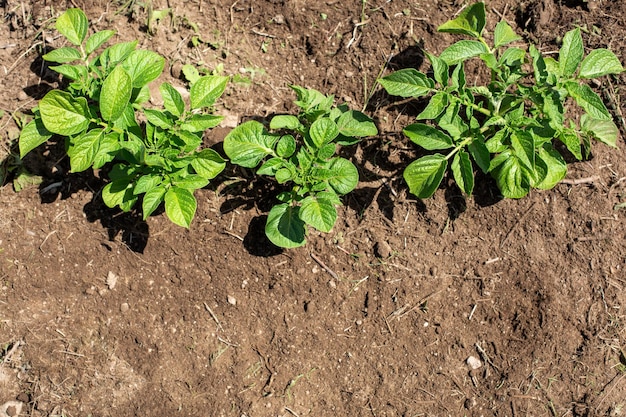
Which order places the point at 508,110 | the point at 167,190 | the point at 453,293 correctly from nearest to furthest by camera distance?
the point at 167,190, the point at 508,110, the point at 453,293

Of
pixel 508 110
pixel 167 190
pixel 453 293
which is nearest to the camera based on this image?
pixel 167 190

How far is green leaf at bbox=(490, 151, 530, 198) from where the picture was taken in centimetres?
268

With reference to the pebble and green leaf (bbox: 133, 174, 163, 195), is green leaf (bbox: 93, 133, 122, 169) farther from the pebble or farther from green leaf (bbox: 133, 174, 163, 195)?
the pebble

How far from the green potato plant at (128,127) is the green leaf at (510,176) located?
4.47 ft

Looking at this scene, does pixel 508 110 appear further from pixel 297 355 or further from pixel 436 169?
pixel 297 355

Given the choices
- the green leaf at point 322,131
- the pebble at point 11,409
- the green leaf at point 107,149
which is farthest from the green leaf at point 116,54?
the pebble at point 11,409

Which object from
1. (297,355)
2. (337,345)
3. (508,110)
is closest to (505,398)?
(337,345)

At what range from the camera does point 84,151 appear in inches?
94.7

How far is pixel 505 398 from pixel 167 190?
2.01 metres

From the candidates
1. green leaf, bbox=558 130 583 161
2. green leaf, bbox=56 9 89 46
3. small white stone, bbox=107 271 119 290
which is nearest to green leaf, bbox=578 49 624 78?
green leaf, bbox=558 130 583 161

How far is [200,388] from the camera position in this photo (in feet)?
9.25

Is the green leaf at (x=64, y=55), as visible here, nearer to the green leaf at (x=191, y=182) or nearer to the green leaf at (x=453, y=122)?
the green leaf at (x=191, y=182)

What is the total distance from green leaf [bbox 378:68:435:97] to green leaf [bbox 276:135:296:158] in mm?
510

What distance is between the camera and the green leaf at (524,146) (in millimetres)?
2543
